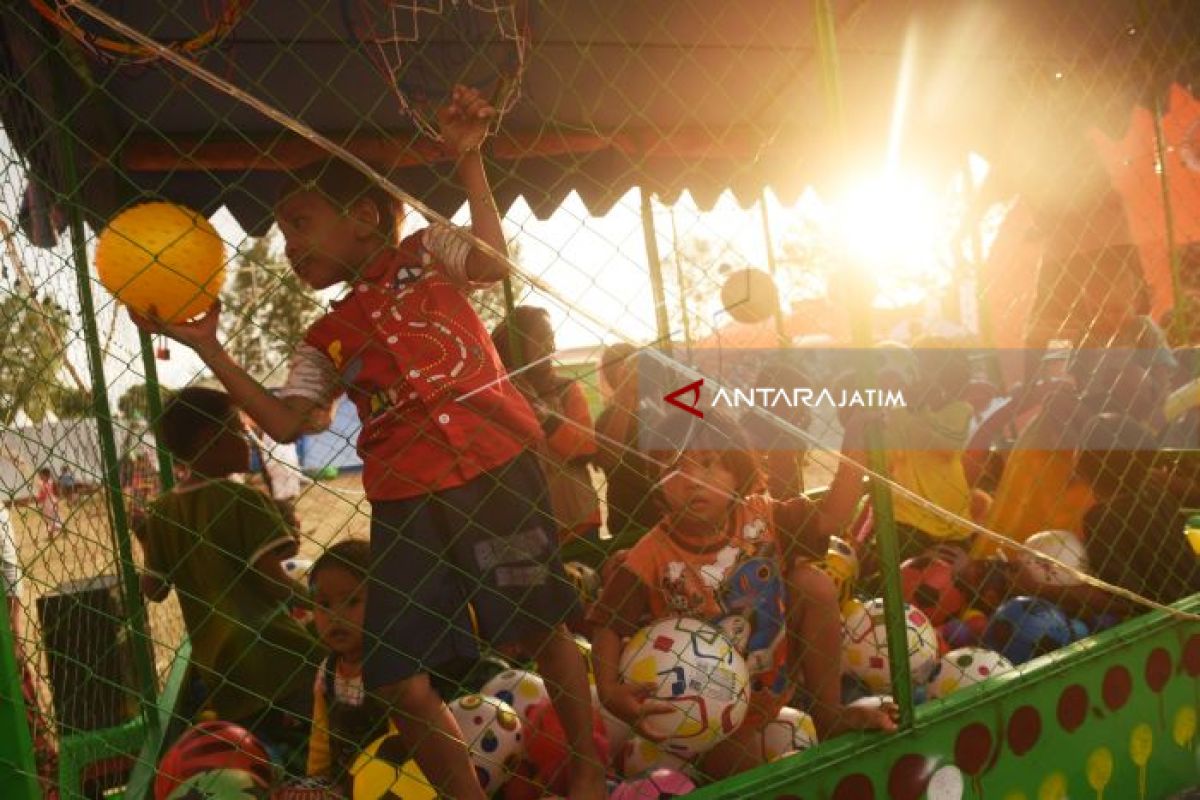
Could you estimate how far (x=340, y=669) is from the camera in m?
2.86

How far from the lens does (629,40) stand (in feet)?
14.1

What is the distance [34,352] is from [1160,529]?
3836 mm

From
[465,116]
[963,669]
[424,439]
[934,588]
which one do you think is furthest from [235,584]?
[934,588]

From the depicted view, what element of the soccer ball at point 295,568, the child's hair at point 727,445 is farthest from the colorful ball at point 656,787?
the soccer ball at point 295,568

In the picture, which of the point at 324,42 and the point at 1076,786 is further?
the point at 324,42

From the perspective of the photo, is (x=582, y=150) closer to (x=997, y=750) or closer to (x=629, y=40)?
(x=629, y=40)

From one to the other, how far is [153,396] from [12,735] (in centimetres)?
298

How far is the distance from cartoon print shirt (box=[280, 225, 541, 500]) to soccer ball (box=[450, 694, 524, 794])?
2.54 feet

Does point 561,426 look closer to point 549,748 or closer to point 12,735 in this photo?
point 549,748

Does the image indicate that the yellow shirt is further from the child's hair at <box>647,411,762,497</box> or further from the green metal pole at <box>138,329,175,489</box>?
the green metal pole at <box>138,329,175,489</box>

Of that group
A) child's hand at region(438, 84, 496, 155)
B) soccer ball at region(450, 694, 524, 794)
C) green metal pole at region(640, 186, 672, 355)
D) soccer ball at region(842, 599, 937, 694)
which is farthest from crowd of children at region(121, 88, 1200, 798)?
green metal pole at region(640, 186, 672, 355)

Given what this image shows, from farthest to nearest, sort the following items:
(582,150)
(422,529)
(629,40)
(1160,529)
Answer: (582,150) < (629,40) < (1160,529) < (422,529)

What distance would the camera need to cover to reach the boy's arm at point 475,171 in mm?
1951

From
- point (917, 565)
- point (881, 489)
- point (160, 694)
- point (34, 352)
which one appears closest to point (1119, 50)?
point (917, 565)
